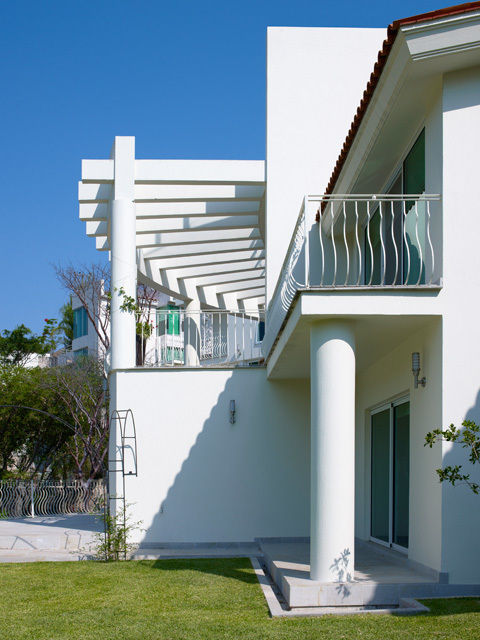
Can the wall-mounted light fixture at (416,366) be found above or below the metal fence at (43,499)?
above

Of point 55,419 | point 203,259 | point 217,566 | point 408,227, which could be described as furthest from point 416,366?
point 55,419

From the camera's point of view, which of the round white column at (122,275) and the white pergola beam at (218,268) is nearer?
the round white column at (122,275)

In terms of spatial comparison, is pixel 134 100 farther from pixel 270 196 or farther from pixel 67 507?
pixel 67 507

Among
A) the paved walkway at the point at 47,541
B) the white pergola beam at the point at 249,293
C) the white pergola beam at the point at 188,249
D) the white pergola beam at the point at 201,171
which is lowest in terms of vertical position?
the paved walkway at the point at 47,541

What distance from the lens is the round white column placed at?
46.3 feet

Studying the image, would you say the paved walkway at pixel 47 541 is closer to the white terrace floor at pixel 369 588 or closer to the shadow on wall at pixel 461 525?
the white terrace floor at pixel 369 588

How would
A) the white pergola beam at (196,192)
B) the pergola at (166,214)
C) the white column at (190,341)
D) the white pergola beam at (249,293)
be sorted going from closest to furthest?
the pergola at (166,214), the white pergola beam at (196,192), the white column at (190,341), the white pergola beam at (249,293)

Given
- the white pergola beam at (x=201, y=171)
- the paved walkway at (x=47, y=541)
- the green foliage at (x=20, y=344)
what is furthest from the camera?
the green foliage at (x=20, y=344)

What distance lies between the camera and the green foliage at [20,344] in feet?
110

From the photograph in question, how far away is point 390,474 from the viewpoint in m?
10.8

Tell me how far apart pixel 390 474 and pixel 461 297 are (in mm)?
3594

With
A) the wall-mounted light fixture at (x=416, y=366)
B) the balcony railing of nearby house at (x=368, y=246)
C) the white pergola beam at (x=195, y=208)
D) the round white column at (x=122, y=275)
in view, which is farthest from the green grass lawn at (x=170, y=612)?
the white pergola beam at (x=195, y=208)

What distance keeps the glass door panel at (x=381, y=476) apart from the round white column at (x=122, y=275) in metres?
4.65

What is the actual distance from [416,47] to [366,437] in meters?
6.77
